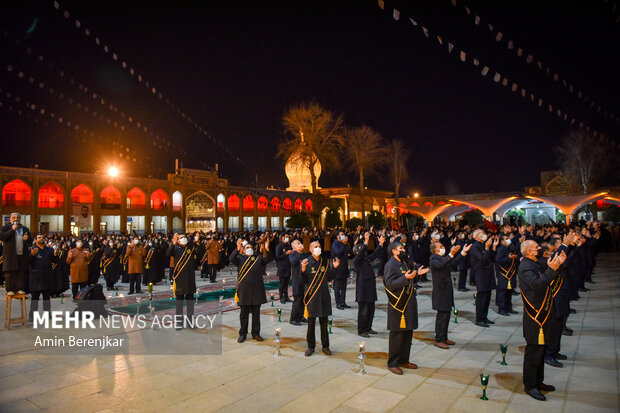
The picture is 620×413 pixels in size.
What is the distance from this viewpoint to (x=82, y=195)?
4034cm

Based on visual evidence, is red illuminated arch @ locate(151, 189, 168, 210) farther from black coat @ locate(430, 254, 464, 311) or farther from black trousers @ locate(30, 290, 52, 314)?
black coat @ locate(430, 254, 464, 311)

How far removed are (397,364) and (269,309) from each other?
5.08 meters

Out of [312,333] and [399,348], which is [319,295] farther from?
[399,348]

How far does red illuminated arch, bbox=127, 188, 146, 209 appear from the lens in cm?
4371

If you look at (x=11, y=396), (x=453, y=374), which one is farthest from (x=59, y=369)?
(x=453, y=374)

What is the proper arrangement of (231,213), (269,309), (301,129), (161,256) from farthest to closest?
1. (231,213)
2. (301,129)
3. (161,256)
4. (269,309)

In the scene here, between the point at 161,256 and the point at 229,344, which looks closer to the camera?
the point at 229,344

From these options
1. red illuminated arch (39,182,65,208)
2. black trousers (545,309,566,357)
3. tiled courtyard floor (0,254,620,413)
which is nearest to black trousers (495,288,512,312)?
tiled courtyard floor (0,254,620,413)

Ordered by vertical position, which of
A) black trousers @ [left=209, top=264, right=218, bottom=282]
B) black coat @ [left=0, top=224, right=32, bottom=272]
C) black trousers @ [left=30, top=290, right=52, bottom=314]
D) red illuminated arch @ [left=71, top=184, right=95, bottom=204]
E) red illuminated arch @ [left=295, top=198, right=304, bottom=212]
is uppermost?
red illuminated arch @ [left=71, top=184, right=95, bottom=204]

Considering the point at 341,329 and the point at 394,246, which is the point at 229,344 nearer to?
the point at 341,329

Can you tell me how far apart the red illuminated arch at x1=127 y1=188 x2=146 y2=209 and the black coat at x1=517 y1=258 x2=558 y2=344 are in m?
44.0

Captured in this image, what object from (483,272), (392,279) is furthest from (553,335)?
(483,272)

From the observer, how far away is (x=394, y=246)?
6.16 meters

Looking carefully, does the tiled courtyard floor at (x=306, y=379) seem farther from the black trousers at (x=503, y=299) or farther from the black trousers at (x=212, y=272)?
the black trousers at (x=212, y=272)
